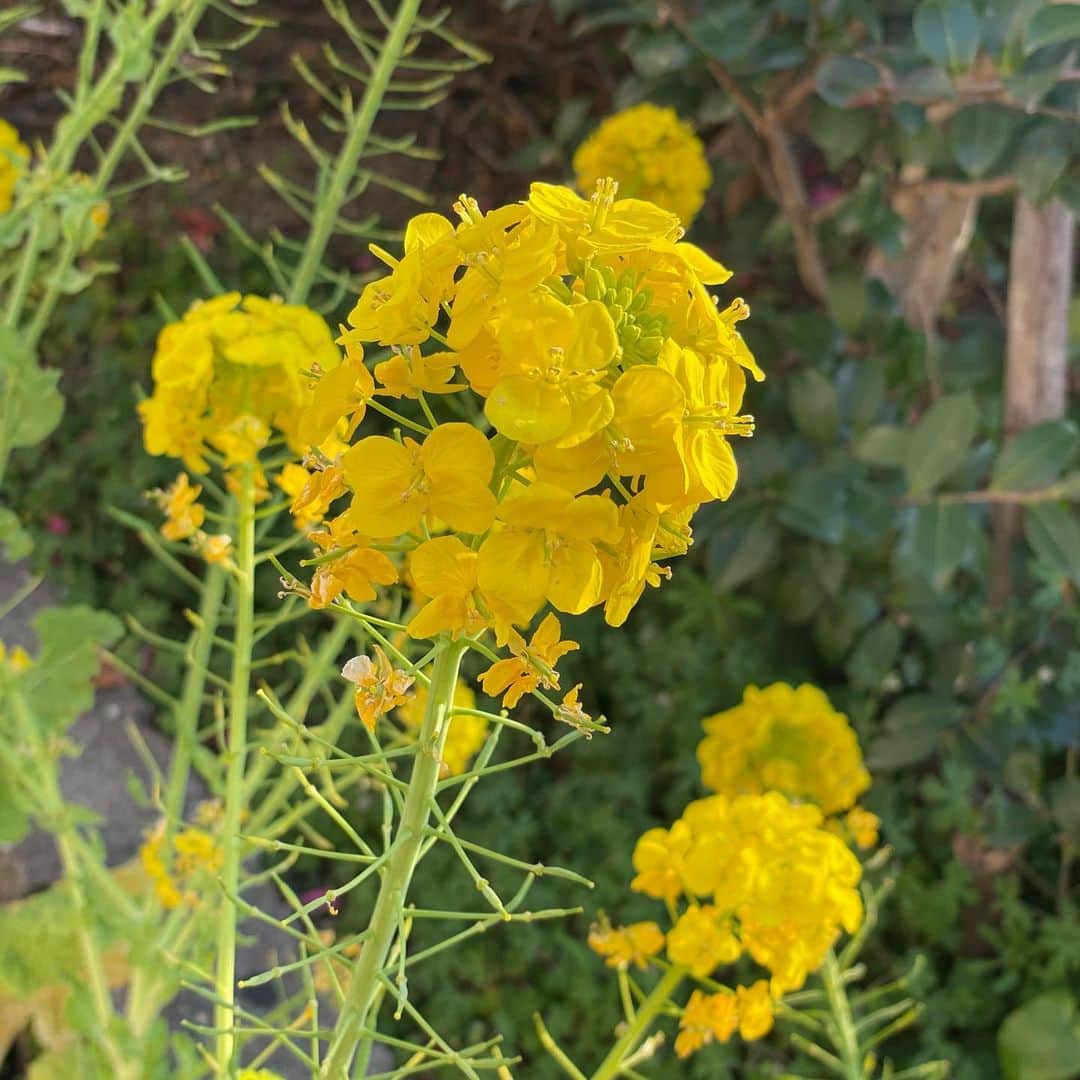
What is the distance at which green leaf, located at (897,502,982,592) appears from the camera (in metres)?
1.43

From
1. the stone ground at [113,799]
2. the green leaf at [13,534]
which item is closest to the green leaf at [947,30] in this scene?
the green leaf at [13,534]

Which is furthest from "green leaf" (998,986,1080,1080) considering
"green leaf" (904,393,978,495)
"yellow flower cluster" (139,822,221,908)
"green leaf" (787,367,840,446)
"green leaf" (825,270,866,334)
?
"yellow flower cluster" (139,822,221,908)

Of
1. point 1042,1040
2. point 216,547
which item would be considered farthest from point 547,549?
point 1042,1040

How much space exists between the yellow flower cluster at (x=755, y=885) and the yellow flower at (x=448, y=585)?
1.41ft

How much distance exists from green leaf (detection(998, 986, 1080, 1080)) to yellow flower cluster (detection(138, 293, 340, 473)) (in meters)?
1.27

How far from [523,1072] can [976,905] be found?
0.72 m

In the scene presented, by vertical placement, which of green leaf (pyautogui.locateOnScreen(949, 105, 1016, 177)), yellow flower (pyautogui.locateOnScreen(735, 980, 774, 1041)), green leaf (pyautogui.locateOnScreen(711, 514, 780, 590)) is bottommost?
green leaf (pyautogui.locateOnScreen(711, 514, 780, 590))

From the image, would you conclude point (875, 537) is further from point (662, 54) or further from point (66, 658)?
point (66, 658)

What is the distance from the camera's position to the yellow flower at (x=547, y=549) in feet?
1.42

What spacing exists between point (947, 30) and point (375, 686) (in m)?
1.18

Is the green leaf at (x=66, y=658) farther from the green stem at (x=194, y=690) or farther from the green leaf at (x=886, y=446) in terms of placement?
the green leaf at (x=886, y=446)

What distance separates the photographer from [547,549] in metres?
0.44

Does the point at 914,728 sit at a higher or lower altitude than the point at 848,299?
lower

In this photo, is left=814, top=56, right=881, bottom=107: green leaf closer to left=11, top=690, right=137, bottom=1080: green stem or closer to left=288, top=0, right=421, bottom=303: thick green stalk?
left=288, top=0, right=421, bottom=303: thick green stalk
